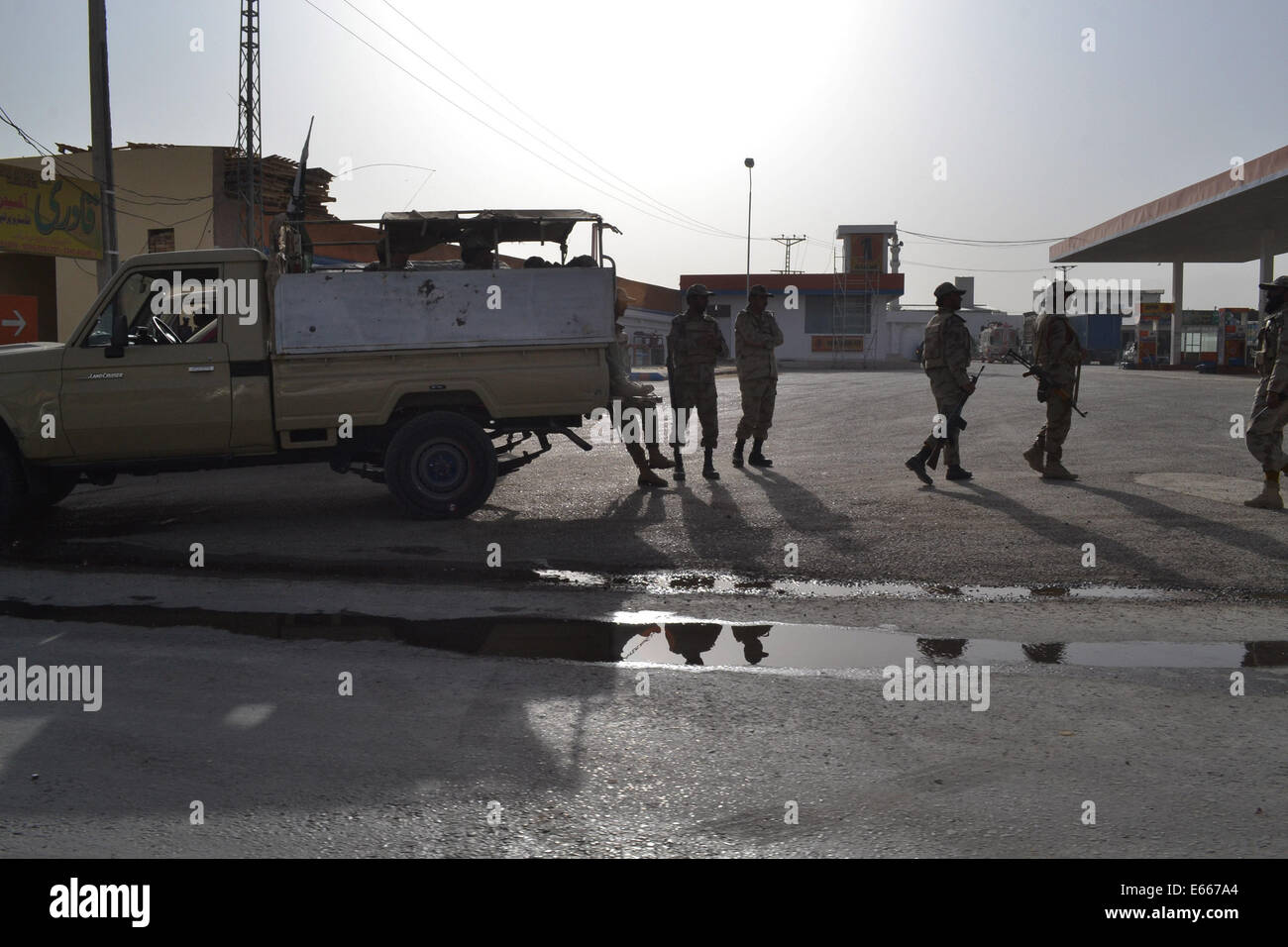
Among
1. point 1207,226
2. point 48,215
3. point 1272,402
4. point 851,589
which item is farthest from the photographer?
point 1207,226

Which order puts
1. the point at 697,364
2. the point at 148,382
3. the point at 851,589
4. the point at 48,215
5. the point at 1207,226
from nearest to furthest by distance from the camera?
the point at 851,589 < the point at 148,382 < the point at 697,364 < the point at 48,215 < the point at 1207,226

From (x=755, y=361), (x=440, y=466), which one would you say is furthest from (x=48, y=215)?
(x=755, y=361)

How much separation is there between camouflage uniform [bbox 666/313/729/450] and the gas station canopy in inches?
805

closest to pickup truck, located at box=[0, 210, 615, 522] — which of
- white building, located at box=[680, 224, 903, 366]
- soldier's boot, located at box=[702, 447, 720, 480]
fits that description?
soldier's boot, located at box=[702, 447, 720, 480]

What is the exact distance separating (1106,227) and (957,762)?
39913 millimetres

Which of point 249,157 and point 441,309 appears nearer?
point 441,309

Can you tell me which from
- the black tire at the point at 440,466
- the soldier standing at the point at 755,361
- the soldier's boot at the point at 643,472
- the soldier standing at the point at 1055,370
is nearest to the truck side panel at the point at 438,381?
the black tire at the point at 440,466

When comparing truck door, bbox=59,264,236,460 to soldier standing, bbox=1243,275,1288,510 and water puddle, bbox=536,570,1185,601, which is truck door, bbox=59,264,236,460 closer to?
water puddle, bbox=536,570,1185,601

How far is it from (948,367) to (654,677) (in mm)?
6315

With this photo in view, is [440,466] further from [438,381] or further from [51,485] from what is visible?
[51,485]

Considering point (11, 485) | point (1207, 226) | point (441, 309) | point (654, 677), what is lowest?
point (654, 677)

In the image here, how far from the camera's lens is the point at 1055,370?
10.3 meters

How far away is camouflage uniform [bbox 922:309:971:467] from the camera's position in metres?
10.2
